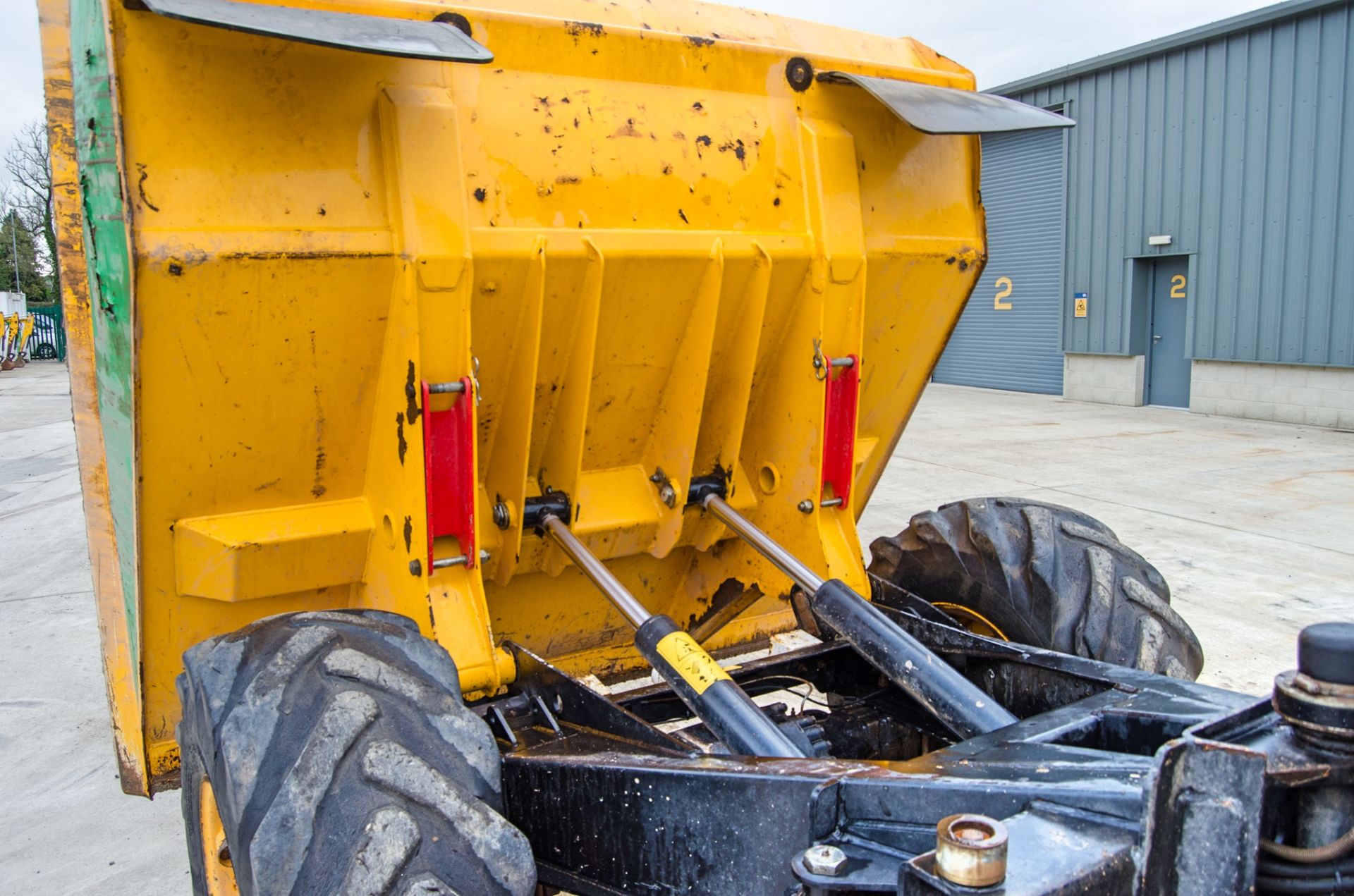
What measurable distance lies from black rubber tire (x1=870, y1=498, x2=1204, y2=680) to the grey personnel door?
1451 centimetres

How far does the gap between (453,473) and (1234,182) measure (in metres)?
15.7

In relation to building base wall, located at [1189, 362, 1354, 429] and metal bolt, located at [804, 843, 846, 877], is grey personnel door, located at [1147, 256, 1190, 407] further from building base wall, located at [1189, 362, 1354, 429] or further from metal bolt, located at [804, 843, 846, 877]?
metal bolt, located at [804, 843, 846, 877]

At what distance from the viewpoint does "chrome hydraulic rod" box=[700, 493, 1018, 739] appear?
7.48ft

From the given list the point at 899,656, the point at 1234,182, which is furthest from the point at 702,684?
the point at 1234,182

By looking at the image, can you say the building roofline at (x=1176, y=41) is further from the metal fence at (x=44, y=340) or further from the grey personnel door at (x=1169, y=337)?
the metal fence at (x=44, y=340)

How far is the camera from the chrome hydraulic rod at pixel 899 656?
7.48 feet

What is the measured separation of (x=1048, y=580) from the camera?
318 cm

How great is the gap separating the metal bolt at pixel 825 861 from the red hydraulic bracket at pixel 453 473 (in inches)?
49.6

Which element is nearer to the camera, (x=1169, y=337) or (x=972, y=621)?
(x=972, y=621)

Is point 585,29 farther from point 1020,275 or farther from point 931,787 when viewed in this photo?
point 1020,275

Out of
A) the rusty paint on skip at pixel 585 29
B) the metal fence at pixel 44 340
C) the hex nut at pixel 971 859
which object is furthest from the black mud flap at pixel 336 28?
the metal fence at pixel 44 340

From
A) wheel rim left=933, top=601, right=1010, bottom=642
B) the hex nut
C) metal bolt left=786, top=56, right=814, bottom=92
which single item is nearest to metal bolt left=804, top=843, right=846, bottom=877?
the hex nut

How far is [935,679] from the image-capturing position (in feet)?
7.81

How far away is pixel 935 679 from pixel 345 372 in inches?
60.9
